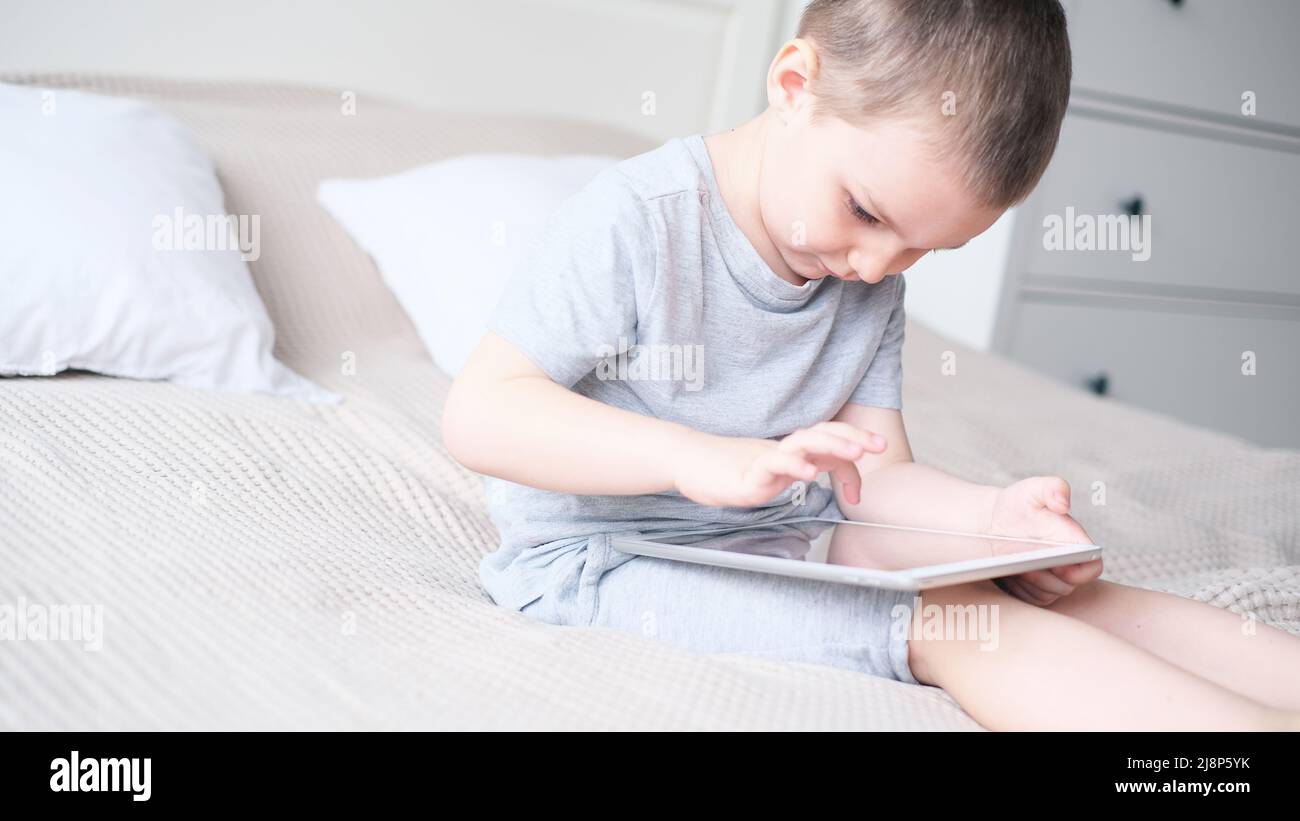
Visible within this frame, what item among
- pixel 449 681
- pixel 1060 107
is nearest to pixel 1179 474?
pixel 1060 107

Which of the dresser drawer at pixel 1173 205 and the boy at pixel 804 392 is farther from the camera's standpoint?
the dresser drawer at pixel 1173 205

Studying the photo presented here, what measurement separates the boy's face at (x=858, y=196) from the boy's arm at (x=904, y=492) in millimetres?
151

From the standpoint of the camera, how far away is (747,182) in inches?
32.1

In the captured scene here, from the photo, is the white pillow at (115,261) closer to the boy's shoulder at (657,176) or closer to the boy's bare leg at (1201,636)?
the boy's shoulder at (657,176)

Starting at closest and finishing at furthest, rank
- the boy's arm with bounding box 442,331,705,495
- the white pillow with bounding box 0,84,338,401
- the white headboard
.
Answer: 1. the boy's arm with bounding box 442,331,705,495
2. the white pillow with bounding box 0,84,338,401
3. the white headboard

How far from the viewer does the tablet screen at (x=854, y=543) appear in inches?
A: 27.8

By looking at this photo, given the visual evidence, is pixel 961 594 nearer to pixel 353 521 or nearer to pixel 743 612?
pixel 743 612

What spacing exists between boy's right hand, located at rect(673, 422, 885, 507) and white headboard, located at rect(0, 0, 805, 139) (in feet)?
3.98

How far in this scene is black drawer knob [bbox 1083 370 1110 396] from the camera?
2277mm

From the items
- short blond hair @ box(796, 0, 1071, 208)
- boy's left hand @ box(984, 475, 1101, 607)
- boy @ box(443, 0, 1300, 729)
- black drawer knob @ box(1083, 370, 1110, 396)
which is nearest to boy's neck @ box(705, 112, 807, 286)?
boy @ box(443, 0, 1300, 729)

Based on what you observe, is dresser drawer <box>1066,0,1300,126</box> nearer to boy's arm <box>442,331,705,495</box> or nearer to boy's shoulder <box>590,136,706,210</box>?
boy's shoulder <box>590,136,706,210</box>

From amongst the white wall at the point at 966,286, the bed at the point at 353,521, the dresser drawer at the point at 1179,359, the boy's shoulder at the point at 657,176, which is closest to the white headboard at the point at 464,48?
the bed at the point at 353,521
